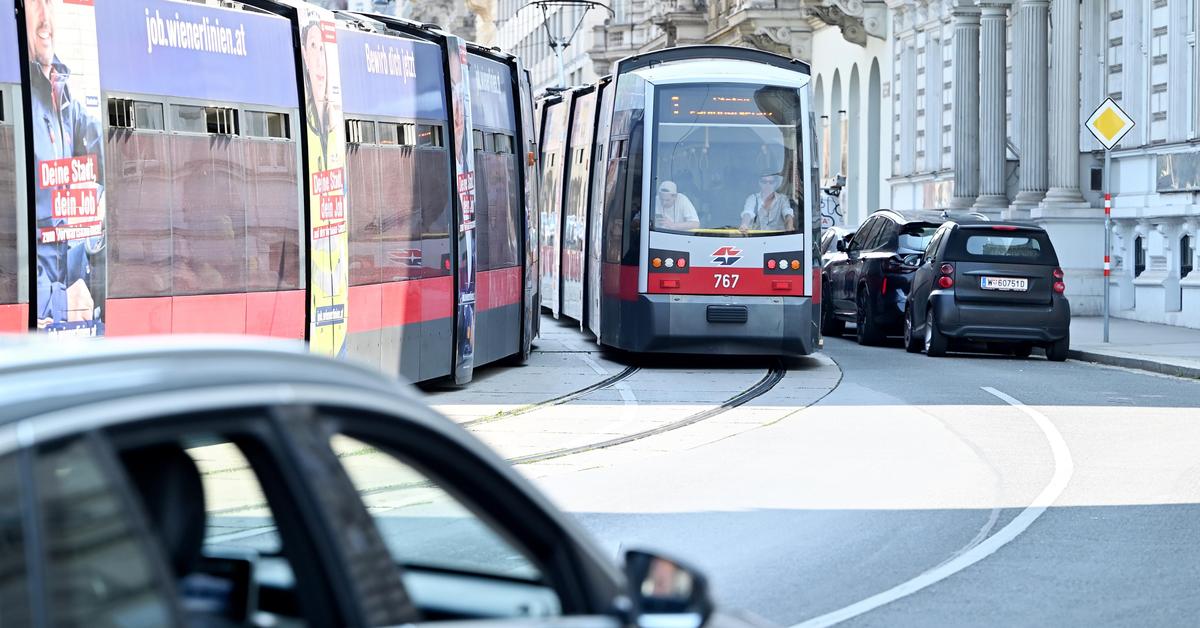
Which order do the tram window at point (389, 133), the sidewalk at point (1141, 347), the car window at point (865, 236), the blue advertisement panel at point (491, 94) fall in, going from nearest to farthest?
the tram window at point (389, 133), the blue advertisement panel at point (491, 94), the sidewalk at point (1141, 347), the car window at point (865, 236)

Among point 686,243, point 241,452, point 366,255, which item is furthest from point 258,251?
point 241,452

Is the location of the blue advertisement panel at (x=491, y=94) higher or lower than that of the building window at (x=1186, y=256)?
higher

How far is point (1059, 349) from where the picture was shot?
77.1 ft

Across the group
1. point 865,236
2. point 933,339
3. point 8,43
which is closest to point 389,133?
point 8,43

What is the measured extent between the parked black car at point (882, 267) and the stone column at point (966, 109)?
41.8 feet

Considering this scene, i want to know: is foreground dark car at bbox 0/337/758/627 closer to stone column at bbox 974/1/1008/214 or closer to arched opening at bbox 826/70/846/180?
stone column at bbox 974/1/1008/214

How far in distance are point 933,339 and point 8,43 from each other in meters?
15.0

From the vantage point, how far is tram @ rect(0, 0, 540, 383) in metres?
10.9

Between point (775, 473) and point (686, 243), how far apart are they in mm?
8958

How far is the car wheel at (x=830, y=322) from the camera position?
1150 inches

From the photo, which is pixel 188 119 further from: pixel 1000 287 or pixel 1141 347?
pixel 1141 347

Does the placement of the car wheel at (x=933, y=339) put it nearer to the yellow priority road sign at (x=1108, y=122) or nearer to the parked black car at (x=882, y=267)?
the parked black car at (x=882, y=267)

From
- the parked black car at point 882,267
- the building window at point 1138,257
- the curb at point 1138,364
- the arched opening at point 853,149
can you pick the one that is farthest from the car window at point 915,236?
the arched opening at point 853,149

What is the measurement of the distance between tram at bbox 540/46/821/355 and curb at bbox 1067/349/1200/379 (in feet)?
12.6
